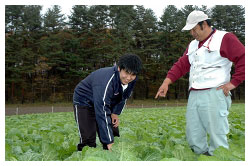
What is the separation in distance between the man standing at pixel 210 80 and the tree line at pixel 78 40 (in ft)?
82.0

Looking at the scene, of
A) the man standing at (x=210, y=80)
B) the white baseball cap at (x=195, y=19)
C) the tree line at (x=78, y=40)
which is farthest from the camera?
the tree line at (x=78, y=40)

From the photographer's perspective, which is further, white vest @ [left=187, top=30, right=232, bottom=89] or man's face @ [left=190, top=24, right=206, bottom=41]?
man's face @ [left=190, top=24, right=206, bottom=41]

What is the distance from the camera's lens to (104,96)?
2.58 m

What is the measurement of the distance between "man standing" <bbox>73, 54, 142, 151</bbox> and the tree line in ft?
80.7

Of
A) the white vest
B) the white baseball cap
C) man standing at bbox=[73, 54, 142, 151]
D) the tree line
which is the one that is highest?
the tree line

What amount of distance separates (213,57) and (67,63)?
29886mm

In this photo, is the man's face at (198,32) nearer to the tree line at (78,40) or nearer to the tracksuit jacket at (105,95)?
the tracksuit jacket at (105,95)

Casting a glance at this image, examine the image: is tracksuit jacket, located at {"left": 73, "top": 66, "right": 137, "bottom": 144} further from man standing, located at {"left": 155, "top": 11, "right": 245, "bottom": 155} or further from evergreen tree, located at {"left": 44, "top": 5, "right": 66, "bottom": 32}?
evergreen tree, located at {"left": 44, "top": 5, "right": 66, "bottom": 32}

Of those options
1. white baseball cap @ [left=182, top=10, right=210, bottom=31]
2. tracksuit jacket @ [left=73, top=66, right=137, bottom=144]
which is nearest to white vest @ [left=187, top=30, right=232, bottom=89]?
white baseball cap @ [left=182, top=10, right=210, bottom=31]

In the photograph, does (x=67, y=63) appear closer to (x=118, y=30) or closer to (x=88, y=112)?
(x=118, y=30)

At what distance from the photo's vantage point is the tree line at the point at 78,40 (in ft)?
92.8

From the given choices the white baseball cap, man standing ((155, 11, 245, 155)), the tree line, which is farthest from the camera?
the tree line

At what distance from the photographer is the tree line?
92.8 feet

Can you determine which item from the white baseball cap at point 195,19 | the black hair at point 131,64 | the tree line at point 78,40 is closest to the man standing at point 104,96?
the black hair at point 131,64
